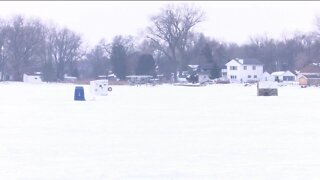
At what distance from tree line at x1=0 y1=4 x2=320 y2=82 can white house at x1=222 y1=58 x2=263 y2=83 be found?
13.3 ft

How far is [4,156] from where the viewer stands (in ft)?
35.0

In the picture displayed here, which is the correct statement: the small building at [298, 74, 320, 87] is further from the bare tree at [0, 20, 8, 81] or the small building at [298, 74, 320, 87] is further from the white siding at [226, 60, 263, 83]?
the bare tree at [0, 20, 8, 81]

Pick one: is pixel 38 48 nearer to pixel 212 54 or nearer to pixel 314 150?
pixel 212 54

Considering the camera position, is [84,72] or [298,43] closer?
[298,43]

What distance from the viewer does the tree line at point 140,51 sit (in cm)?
9938

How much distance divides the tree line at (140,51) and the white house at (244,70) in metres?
4.05

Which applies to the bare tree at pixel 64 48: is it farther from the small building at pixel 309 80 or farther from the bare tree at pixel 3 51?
the small building at pixel 309 80

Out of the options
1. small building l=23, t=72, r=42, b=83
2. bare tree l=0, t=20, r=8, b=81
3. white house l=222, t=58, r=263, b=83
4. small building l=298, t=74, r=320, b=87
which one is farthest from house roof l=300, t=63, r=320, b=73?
bare tree l=0, t=20, r=8, b=81

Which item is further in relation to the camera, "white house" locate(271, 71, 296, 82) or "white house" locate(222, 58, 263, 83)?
"white house" locate(271, 71, 296, 82)

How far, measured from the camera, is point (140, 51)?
112m

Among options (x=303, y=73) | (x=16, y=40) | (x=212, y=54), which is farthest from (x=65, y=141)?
(x=212, y=54)

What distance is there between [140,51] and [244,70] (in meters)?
22.6

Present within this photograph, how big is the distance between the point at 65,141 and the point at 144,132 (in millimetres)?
2843

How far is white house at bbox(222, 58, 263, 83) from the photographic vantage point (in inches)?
A: 4222
